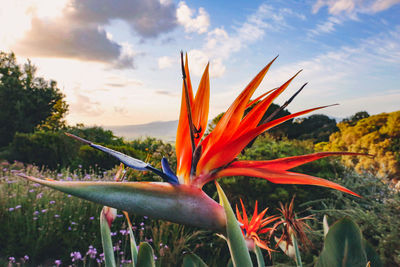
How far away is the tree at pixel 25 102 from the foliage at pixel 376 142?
1631 cm

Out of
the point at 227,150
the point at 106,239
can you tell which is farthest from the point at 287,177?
the point at 106,239

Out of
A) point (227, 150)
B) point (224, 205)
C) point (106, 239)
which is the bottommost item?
point (106, 239)

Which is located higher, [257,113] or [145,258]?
[257,113]

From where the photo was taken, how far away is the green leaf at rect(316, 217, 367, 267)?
1.21 metres

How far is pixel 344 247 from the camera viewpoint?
1.23 meters

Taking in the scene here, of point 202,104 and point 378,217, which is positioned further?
point 378,217

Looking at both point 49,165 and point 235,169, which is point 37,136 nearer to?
point 49,165

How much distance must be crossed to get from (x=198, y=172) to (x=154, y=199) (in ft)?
0.52

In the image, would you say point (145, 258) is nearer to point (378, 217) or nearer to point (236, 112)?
point (236, 112)

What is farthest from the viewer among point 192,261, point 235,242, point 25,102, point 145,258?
point 25,102

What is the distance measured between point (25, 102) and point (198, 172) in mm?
21527

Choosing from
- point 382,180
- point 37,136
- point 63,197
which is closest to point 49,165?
point 37,136

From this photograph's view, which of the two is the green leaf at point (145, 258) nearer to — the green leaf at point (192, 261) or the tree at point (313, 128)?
the green leaf at point (192, 261)

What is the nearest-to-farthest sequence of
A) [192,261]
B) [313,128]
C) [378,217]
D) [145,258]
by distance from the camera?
[145,258], [192,261], [378,217], [313,128]
